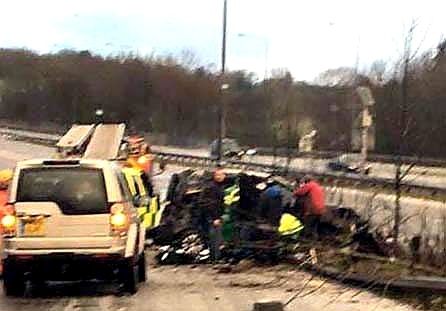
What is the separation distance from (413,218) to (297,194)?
15.0 ft

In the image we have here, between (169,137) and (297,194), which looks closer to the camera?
(297,194)

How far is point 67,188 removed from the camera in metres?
14.0

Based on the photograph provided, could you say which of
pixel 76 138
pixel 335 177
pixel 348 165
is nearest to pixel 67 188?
pixel 76 138

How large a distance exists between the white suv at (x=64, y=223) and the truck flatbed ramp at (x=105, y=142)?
11010 millimetres

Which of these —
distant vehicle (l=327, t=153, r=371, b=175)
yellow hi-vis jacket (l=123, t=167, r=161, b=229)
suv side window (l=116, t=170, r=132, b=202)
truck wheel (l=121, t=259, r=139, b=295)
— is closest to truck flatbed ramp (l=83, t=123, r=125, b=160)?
yellow hi-vis jacket (l=123, t=167, r=161, b=229)

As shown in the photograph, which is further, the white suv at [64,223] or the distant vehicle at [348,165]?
the distant vehicle at [348,165]

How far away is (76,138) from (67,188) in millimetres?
13810

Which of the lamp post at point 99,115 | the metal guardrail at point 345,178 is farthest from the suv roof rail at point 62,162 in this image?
the lamp post at point 99,115

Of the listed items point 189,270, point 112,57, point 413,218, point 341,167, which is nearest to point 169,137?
point 112,57

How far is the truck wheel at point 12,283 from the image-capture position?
46.2ft

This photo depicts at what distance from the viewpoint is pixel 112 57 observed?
99625mm

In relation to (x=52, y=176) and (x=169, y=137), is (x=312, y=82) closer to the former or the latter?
(x=169, y=137)

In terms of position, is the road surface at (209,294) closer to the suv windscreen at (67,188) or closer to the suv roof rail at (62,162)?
the suv windscreen at (67,188)

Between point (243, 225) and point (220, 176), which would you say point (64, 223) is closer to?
point (243, 225)
